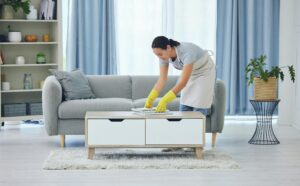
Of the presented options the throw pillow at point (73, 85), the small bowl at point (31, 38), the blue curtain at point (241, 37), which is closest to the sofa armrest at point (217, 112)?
the throw pillow at point (73, 85)

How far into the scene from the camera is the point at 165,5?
27.0ft

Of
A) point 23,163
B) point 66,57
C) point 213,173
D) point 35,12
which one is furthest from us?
point 66,57

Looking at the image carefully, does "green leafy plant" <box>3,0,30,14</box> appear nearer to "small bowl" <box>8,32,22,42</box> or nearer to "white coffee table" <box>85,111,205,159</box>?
"small bowl" <box>8,32,22,42</box>

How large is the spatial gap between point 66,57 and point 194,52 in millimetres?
2894

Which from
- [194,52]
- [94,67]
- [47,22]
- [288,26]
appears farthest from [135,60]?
[194,52]

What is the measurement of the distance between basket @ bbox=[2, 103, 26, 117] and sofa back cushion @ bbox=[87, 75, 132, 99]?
1156 millimetres

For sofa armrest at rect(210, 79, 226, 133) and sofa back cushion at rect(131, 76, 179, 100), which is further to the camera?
sofa back cushion at rect(131, 76, 179, 100)

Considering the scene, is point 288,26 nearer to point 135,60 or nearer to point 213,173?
point 135,60

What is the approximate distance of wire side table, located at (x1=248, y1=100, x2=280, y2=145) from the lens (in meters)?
6.44

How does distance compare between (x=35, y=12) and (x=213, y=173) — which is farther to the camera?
(x=35, y=12)

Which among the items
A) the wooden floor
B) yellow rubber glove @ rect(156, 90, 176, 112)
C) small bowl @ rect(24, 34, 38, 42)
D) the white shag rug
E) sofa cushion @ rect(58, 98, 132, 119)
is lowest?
the wooden floor

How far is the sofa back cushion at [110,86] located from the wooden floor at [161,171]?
56 cm

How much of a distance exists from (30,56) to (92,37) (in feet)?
2.69

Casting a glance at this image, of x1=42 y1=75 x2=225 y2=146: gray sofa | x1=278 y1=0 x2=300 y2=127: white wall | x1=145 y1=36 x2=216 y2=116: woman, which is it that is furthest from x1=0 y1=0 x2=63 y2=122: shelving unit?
x1=278 y1=0 x2=300 y2=127: white wall
